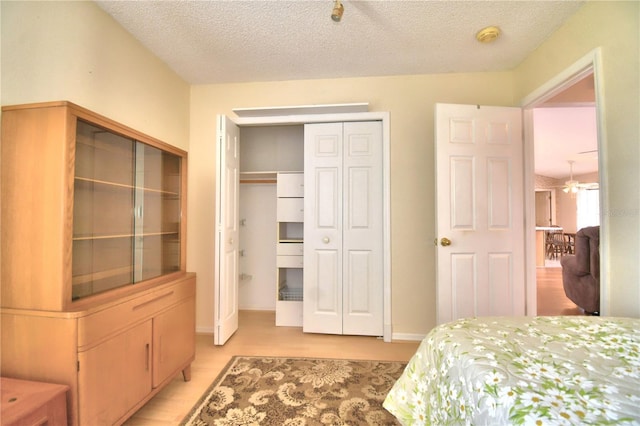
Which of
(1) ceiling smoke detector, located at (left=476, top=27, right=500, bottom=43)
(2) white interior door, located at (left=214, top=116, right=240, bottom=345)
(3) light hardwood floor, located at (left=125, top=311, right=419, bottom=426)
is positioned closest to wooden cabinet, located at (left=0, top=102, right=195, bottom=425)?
(3) light hardwood floor, located at (left=125, top=311, right=419, bottom=426)

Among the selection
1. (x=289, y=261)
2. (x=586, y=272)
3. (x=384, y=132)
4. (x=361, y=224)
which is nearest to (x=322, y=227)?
(x=361, y=224)

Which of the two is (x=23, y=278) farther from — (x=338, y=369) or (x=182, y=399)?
(x=338, y=369)

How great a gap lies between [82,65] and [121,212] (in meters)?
0.95

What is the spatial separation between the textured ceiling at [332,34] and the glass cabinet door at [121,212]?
0.98 metres

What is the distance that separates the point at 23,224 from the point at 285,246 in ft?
6.50

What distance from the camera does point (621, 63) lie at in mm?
1455

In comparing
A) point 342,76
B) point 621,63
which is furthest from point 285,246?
point 621,63

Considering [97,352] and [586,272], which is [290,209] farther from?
[586,272]

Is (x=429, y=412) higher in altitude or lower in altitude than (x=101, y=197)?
lower

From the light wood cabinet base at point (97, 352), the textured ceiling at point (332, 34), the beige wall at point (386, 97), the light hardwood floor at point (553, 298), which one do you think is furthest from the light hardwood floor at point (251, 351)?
the textured ceiling at point (332, 34)

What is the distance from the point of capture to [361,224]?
255 centimetres

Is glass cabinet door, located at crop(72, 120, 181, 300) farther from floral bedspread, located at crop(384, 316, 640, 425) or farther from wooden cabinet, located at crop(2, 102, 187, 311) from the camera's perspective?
floral bedspread, located at crop(384, 316, 640, 425)

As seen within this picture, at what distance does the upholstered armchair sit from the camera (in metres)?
2.86

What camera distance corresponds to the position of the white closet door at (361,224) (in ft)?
8.28
